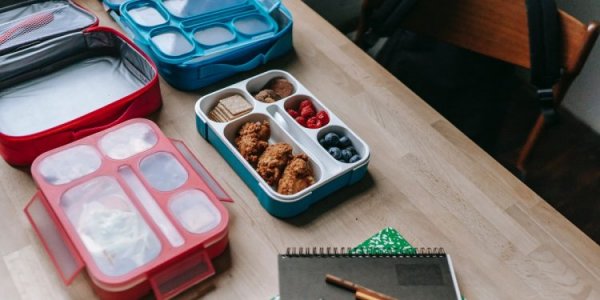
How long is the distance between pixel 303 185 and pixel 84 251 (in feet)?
0.97

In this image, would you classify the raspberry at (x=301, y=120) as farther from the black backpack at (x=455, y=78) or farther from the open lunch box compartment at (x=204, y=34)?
the black backpack at (x=455, y=78)

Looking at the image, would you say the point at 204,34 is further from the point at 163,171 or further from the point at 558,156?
the point at 558,156

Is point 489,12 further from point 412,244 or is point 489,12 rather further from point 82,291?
point 82,291

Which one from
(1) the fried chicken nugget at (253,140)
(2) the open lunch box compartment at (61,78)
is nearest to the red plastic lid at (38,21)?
(2) the open lunch box compartment at (61,78)

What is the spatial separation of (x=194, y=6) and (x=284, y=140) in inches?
14.4

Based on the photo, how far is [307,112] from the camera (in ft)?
2.81

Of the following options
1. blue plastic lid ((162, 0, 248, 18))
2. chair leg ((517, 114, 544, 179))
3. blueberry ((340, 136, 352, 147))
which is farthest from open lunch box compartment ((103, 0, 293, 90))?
chair leg ((517, 114, 544, 179))

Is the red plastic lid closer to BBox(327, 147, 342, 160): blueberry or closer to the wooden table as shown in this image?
the wooden table

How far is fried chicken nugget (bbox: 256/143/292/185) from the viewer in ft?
2.48

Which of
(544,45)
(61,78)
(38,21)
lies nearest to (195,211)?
(61,78)

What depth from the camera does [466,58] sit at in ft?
4.00

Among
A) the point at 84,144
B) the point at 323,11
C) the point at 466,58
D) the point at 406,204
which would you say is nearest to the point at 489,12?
the point at 466,58

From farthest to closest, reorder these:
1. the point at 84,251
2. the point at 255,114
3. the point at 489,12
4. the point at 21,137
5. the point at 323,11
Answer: the point at 323,11, the point at 489,12, the point at 255,114, the point at 21,137, the point at 84,251

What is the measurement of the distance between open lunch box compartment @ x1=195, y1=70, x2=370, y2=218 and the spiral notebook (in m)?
0.08
